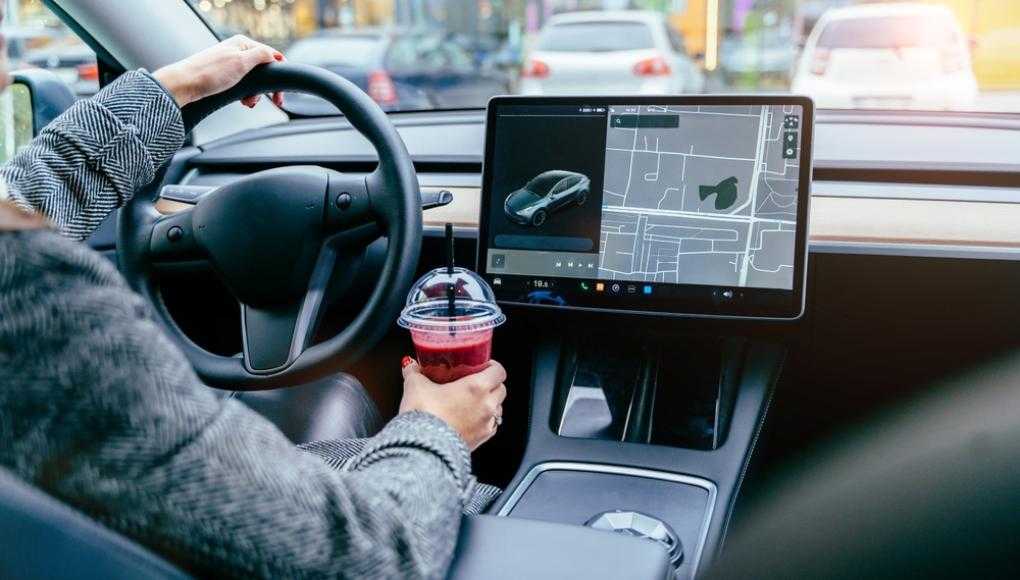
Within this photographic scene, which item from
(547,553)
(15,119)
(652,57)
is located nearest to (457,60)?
(652,57)

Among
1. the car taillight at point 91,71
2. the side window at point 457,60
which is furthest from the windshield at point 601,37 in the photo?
the car taillight at point 91,71

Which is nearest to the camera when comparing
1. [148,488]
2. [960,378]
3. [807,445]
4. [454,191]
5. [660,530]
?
[148,488]

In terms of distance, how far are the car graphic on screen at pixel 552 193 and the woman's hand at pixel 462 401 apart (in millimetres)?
708

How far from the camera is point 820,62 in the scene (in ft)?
24.6

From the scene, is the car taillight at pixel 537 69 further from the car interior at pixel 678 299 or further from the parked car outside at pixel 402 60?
the car interior at pixel 678 299

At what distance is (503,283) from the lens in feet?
6.75

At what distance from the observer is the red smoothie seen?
1.38m

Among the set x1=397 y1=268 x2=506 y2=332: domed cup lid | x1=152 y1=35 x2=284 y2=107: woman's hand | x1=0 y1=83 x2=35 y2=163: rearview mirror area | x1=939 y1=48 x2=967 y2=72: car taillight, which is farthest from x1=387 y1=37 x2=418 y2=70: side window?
x1=397 y1=268 x2=506 y2=332: domed cup lid

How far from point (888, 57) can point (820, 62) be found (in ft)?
1.62

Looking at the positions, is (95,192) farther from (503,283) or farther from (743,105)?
(743,105)

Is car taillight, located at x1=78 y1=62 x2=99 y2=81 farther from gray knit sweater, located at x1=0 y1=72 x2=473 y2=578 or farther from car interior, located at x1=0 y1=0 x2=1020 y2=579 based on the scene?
gray knit sweater, located at x1=0 y1=72 x2=473 y2=578

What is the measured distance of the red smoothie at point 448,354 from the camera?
1.38 metres

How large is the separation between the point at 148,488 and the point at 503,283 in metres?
1.32

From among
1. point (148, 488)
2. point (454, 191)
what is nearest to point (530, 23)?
point (454, 191)
